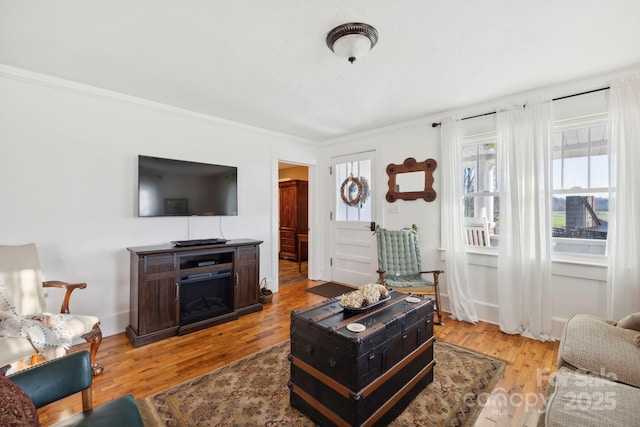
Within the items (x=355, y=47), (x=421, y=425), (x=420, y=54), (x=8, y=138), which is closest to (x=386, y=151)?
(x=420, y=54)

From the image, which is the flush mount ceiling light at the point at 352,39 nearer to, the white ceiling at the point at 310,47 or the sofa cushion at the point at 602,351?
the white ceiling at the point at 310,47

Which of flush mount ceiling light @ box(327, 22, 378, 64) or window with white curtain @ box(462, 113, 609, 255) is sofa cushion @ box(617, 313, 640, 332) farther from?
flush mount ceiling light @ box(327, 22, 378, 64)

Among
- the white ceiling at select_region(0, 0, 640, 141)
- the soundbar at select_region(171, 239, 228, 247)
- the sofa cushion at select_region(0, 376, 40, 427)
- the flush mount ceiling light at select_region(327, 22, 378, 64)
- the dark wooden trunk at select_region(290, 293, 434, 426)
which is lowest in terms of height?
the dark wooden trunk at select_region(290, 293, 434, 426)

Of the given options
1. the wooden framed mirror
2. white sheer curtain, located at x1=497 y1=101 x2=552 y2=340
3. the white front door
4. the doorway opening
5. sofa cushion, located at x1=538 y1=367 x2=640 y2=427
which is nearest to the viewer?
sofa cushion, located at x1=538 y1=367 x2=640 y2=427

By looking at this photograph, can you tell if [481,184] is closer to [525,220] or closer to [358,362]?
[525,220]

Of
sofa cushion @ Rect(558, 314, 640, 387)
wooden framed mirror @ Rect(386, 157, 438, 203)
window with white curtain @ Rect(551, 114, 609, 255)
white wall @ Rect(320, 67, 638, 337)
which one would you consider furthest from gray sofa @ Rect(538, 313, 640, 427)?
wooden framed mirror @ Rect(386, 157, 438, 203)

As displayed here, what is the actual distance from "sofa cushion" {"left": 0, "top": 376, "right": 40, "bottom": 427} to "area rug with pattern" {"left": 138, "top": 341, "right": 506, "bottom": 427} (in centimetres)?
89

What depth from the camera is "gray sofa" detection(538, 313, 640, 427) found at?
1136mm

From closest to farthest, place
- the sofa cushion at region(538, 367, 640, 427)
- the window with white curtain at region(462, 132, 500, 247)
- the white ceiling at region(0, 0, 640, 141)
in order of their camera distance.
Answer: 1. the sofa cushion at region(538, 367, 640, 427)
2. the white ceiling at region(0, 0, 640, 141)
3. the window with white curtain at region(462, 132, 500, 247)

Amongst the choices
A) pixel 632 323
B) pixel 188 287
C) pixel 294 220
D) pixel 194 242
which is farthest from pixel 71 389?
pixel 294 220

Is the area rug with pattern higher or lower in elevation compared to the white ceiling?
lower

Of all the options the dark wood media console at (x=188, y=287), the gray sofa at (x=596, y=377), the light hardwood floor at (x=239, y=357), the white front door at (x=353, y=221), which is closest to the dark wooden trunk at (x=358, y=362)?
the light hardwood floor at (x=239, y=357)

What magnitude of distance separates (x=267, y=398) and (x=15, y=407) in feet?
4.37

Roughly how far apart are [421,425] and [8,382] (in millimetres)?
1962
